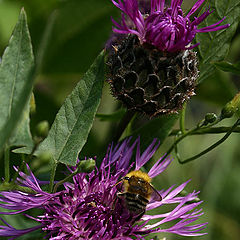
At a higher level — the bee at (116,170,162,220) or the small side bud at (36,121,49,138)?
the small side bud at (36,121,49,138)

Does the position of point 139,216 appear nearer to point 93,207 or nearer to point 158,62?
point 93,207

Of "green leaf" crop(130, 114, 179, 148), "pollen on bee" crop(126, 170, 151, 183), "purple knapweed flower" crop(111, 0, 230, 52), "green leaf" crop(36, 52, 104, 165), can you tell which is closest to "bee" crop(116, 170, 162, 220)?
"pollen on bee" crop(126, 170, 151, 183)

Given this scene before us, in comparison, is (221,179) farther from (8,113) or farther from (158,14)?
(8,113)

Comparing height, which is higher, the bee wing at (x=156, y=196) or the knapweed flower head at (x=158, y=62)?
the knapweed flower head at (x=158, y=62)

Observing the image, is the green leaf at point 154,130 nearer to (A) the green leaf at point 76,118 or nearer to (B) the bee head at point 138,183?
(B) the bee head at point 138,183

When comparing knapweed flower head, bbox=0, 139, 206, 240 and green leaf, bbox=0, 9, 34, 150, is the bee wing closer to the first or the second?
knapweed flower head, bbox=0, 139, 206, 240

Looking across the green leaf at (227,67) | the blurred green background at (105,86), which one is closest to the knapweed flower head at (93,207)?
the blurred green background at (105,86)

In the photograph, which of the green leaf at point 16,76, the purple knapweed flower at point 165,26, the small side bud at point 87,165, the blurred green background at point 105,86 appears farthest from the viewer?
the blurred green background at point 105,86
